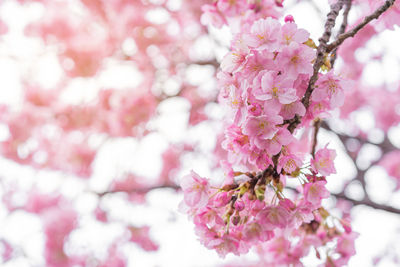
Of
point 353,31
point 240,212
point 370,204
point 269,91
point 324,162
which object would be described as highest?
point 353,31

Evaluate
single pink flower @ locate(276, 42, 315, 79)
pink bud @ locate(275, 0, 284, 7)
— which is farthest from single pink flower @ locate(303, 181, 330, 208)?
pink bud @ locate(275, 0, 284, 7)

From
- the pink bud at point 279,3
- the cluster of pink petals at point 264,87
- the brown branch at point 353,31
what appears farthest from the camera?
the pink bud at point 279,3

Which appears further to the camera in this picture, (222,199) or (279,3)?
(279,3)

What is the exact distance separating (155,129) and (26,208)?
5.75 feet

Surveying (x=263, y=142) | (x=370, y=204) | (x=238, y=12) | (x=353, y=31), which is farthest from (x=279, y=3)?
(x=370, y=204)

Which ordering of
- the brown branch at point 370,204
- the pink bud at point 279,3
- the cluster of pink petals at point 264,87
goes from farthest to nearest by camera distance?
the brown branch at point 370,204, the pink bud at point 279,3, the cluster of pink petals at point 264,87

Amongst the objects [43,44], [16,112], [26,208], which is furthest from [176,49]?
[26,208]

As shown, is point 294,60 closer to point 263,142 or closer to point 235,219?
point 263,142

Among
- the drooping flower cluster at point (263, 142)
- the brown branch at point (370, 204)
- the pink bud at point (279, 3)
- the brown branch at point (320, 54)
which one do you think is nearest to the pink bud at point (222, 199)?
the drooping flower cluster at point (263, 142)

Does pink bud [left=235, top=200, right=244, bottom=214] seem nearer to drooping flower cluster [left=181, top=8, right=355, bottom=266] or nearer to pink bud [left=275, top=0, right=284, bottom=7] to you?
drooping flower cluster [left=181, top=8, right=355, bottom=266]

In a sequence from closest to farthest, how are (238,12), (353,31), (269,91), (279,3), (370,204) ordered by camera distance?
(269,91), (353,31), (279,3), (238,12), (370,204)

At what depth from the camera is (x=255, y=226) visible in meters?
1.14

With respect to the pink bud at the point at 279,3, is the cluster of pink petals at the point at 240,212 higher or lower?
lower

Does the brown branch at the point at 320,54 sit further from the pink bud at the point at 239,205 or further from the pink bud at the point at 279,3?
the pink bud at the point at 279,3
